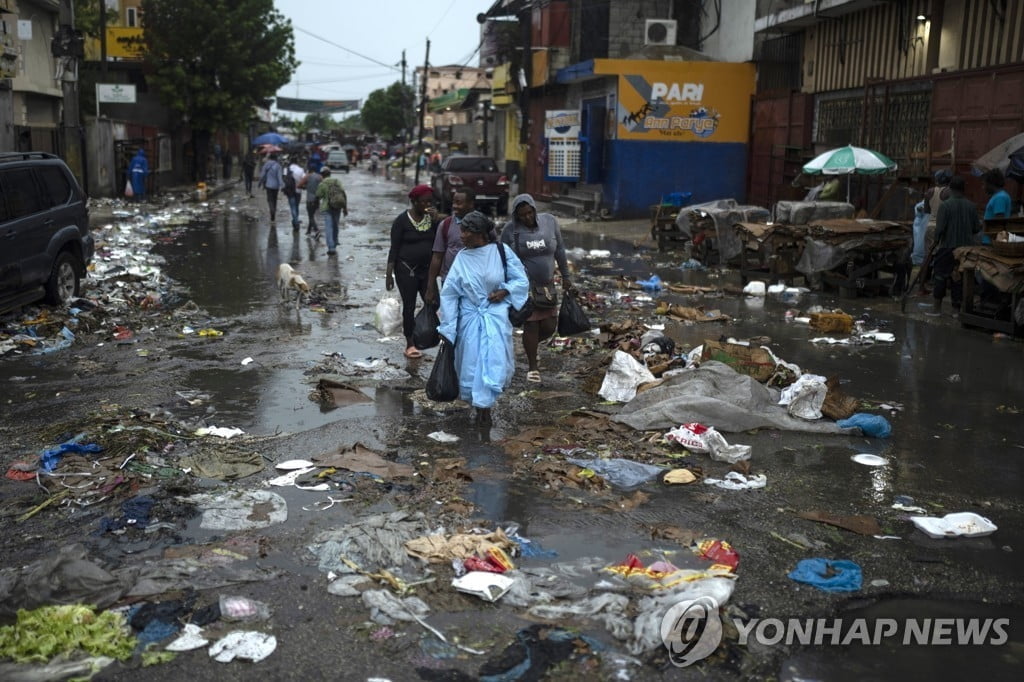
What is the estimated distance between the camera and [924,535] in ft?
18.3

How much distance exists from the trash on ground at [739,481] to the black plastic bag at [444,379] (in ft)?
6.78

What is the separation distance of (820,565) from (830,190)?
15.5m

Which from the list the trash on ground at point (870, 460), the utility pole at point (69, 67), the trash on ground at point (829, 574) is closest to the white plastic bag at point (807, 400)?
the trash on ground at point (870, 460)

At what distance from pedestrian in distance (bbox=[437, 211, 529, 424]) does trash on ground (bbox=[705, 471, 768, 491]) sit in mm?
1838

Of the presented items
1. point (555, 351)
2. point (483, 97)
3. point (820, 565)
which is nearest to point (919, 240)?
point (555, 351)

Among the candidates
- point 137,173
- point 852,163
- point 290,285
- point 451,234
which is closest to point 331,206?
point 290,285

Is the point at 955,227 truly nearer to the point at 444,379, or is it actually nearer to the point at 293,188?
the point at 444,379

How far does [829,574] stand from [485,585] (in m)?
1.72

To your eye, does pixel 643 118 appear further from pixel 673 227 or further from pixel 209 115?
pixel 209 115

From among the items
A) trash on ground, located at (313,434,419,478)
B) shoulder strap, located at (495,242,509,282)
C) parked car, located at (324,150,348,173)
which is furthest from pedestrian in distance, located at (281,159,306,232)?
parked car, located at (324,150,348,173)

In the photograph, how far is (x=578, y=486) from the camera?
20.6 ft

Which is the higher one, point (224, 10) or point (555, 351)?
point (224, 10)

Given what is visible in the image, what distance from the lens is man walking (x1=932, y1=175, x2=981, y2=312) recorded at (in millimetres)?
12695

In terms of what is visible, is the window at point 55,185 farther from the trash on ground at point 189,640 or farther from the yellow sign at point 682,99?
the yellow sign at point 682,99
